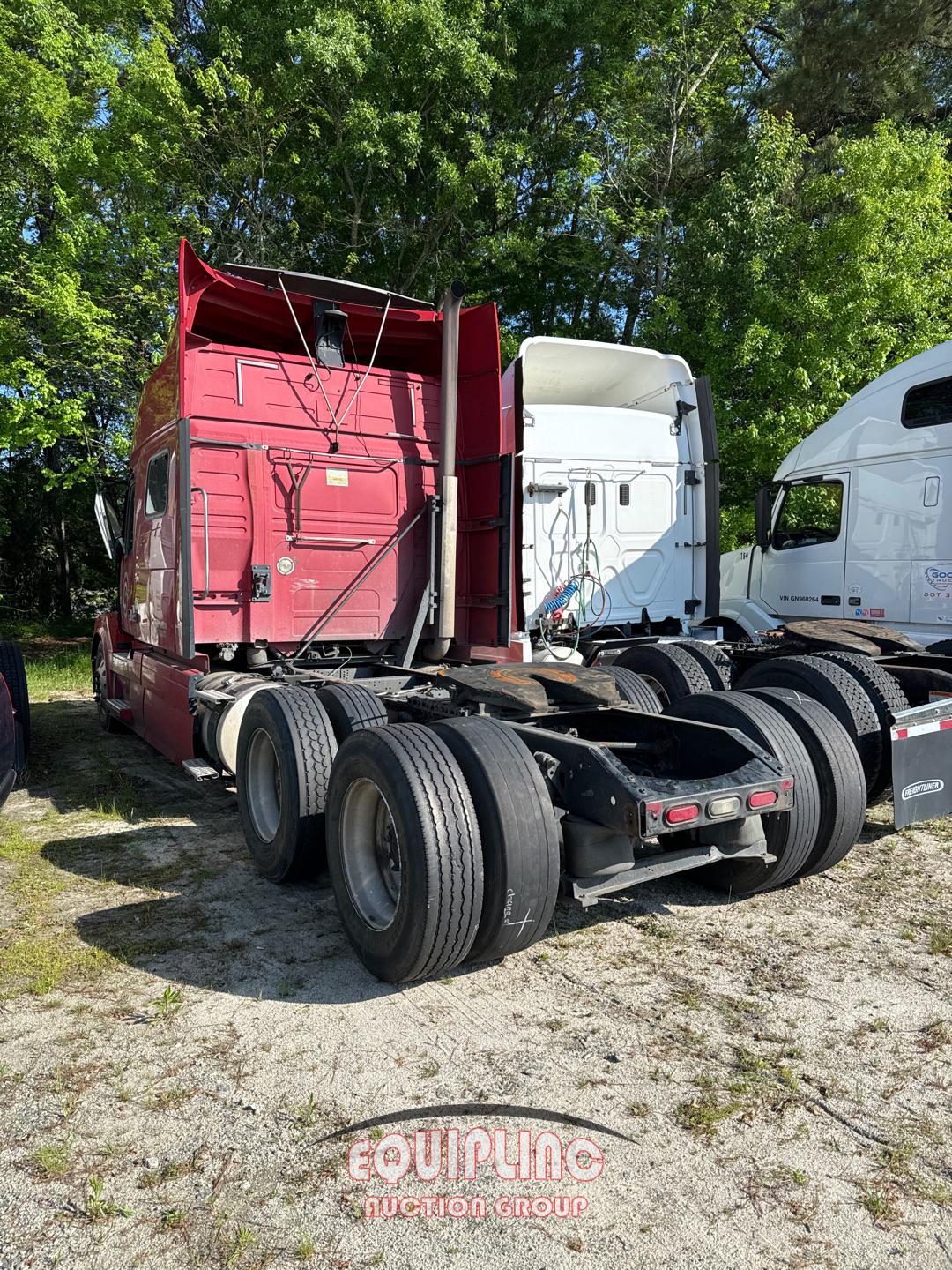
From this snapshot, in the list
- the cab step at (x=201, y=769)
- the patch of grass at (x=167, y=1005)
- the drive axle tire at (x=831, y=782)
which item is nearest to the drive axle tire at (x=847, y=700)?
the drive axle tire at (x=831, y=782)

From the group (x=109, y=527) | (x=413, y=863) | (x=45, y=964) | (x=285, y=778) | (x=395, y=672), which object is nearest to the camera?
(x=413, y=863)

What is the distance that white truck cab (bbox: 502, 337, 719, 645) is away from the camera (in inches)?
302

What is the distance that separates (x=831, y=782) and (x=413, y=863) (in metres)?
2.09

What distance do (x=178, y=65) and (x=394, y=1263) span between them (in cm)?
2000

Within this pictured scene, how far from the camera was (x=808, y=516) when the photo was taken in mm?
8938

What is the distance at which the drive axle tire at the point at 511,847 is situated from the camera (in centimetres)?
313

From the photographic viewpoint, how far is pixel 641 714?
415 cm

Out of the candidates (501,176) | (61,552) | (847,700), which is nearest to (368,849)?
(847,700)

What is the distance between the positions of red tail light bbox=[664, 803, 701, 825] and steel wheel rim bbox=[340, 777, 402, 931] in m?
1.13

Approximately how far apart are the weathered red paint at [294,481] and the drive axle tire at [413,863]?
266 centimetres

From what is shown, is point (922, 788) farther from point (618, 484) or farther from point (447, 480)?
point (618, 484)

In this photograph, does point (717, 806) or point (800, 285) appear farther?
point (800, 285)

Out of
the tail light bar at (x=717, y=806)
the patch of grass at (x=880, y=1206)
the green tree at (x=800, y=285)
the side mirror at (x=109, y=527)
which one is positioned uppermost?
the green tree at (x=800, y=285)

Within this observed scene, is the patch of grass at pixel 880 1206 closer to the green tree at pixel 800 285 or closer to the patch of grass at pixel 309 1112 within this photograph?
the patch of grass at pixel 309 1112
